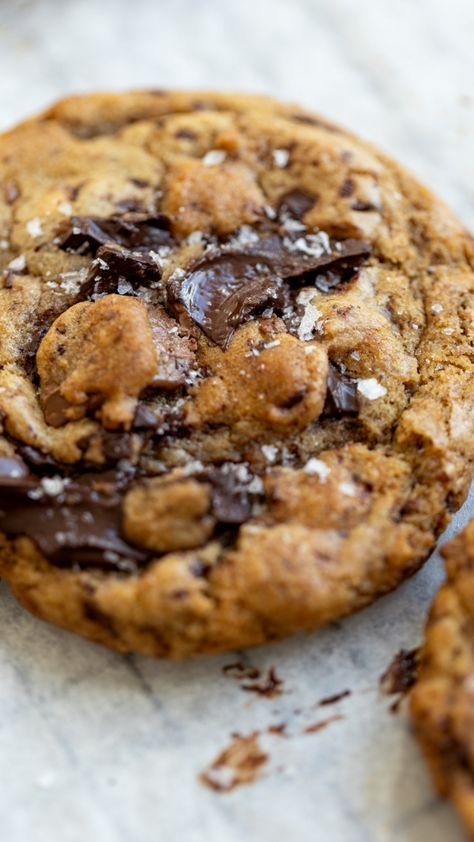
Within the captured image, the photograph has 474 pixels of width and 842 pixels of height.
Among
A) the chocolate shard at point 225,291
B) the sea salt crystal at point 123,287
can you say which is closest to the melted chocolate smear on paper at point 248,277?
the chocolate shard at point 225,291

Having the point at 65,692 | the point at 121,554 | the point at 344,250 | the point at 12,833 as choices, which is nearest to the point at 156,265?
the point at 344,250

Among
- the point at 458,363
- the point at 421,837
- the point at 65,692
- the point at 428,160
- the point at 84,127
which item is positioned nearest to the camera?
the point at 421,837

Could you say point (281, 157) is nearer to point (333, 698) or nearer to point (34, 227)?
point (34, 227)

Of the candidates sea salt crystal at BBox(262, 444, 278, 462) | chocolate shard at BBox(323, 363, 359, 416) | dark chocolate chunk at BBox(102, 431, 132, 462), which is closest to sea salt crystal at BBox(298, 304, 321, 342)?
chocolate shard at BBox(323, 363, 359, 416)

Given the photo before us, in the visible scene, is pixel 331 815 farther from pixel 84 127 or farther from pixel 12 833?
pixel 84 127

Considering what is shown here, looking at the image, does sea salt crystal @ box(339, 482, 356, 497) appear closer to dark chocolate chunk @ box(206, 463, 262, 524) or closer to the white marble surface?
Answer: dark chocolate chunk @ box(206, 463, 262, 524)

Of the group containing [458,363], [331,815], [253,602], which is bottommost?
[331,815]

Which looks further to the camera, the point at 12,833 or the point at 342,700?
the point at 342,700

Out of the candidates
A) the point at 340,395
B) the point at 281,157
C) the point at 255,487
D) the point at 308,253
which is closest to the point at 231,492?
the point at 255,487
